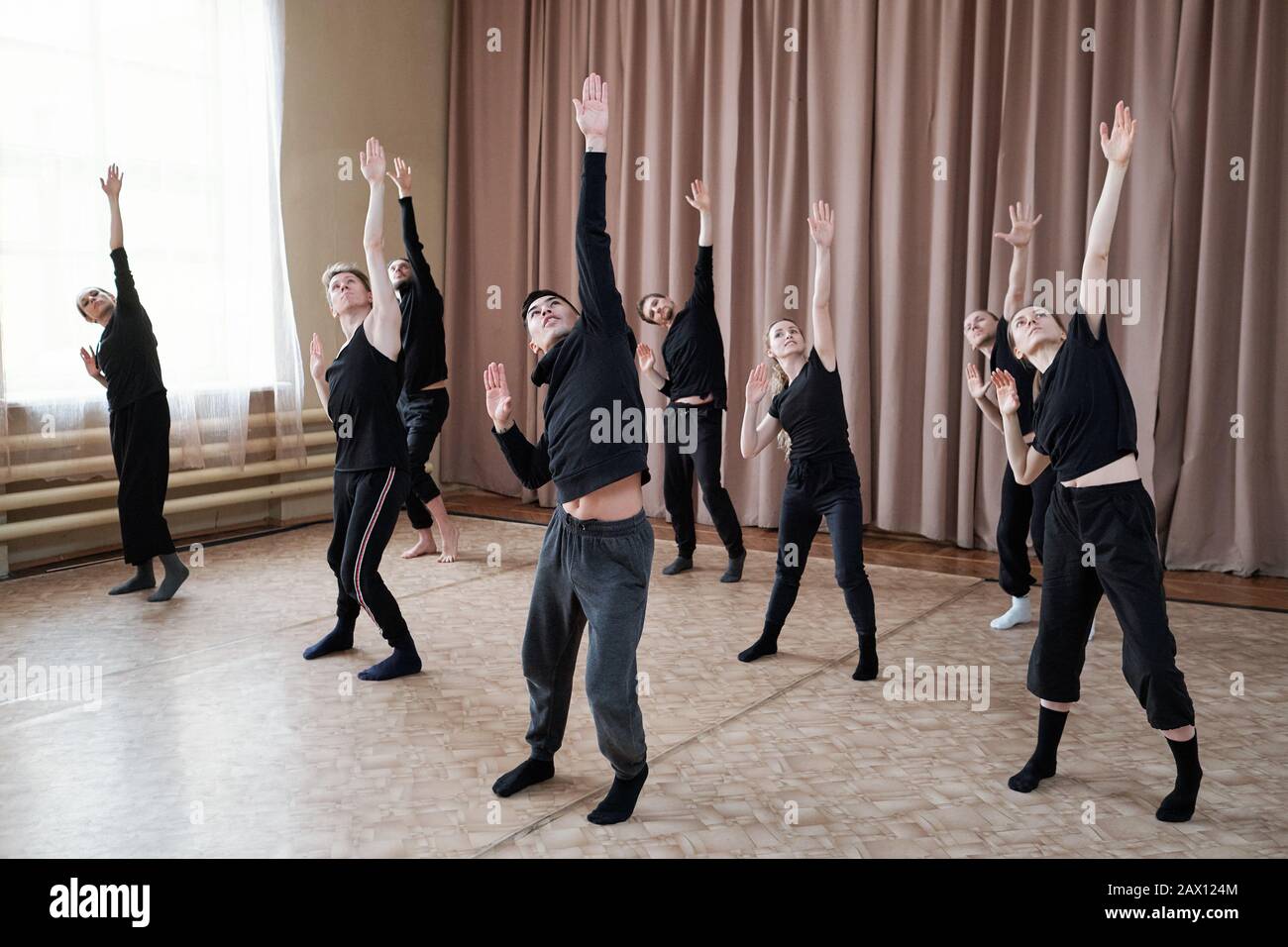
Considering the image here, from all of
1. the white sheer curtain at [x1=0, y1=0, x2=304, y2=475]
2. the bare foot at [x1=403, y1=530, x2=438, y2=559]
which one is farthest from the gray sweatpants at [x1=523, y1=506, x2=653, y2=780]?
the white sheer curtain at [x1=0, y1=0, x2=304, y2=475]

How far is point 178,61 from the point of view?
5.79 metres

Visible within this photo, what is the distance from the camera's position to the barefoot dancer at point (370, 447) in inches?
142

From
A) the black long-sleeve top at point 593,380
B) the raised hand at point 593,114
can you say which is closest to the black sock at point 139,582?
the black long-sleeve top at point 593,380

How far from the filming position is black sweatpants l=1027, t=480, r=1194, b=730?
8.58 feet

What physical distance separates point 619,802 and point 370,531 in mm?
1382

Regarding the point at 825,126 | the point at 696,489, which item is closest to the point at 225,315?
the point at 696,489

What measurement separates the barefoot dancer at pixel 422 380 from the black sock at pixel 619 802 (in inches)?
109

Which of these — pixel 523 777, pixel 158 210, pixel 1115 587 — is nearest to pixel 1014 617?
pixel 1115 587

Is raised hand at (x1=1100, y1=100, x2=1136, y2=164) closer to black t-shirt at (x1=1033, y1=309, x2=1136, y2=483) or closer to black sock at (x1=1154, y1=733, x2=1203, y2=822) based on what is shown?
black t-shirt at (x1=1033, y1=309, x2=1136, y2=483)

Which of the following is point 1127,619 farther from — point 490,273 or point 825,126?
point 490,273

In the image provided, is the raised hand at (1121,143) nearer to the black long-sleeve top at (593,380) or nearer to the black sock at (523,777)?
the black long-sleeve top at (593,380)

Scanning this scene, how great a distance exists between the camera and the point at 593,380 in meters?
2.53

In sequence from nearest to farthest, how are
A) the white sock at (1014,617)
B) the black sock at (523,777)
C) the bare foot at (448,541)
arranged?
the black sock at (523,777) < the white sock at (1014,617) < the bare foot at (448,541)

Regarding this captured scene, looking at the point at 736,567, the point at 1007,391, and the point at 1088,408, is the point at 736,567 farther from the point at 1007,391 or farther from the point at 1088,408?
the point at 1088,408
